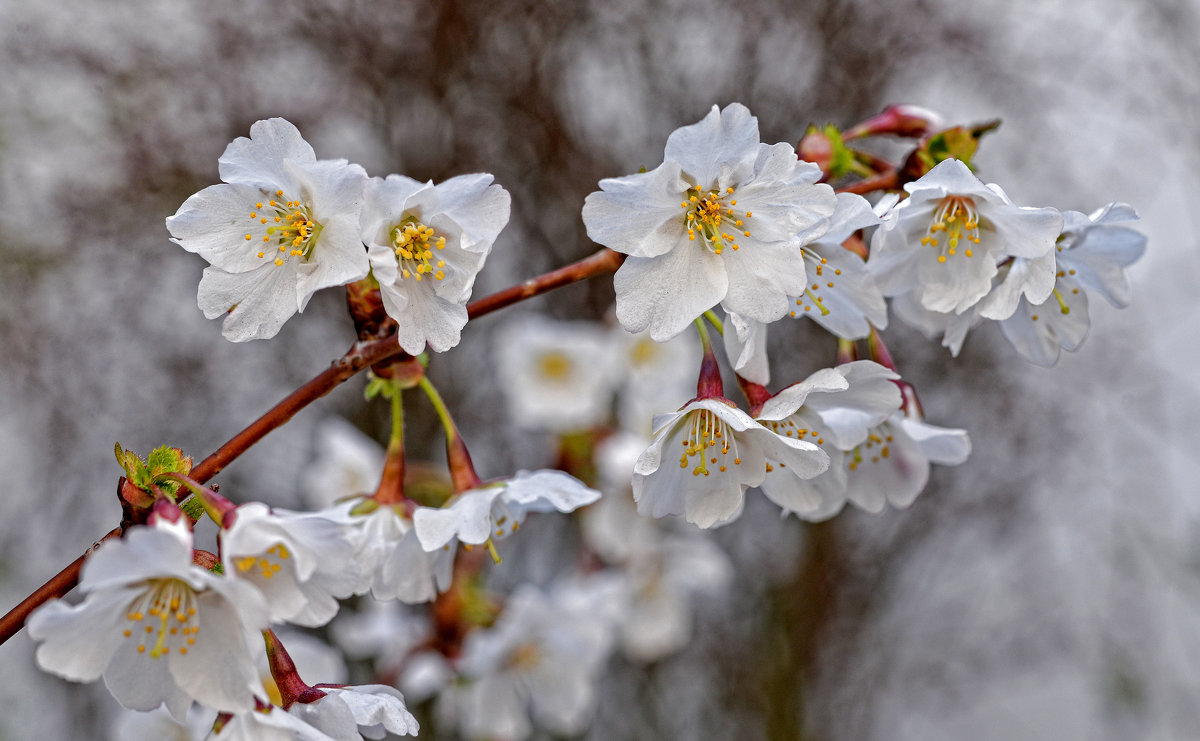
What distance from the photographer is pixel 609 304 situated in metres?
3.03

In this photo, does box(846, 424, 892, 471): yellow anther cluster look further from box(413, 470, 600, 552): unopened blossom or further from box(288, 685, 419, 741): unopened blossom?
box(288, 685, 419, 741): unopened blossom

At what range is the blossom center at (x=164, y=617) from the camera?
0.73m

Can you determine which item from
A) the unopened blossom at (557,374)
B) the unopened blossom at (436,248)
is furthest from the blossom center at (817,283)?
the unopened blossom at (557,374)

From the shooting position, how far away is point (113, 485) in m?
2.51

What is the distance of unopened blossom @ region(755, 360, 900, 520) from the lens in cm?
90

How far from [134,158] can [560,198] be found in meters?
1.25

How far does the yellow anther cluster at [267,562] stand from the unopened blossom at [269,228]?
0.21m

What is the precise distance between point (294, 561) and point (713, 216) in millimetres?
493

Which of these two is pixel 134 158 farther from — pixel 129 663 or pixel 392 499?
pixel 129 663

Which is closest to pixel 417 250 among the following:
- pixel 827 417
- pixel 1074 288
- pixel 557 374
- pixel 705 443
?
pixel 705 443

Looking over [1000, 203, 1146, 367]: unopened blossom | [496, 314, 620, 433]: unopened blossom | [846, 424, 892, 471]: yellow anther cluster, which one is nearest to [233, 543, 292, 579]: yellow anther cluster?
[846, 424, 892, 471]: yellow anther cluster

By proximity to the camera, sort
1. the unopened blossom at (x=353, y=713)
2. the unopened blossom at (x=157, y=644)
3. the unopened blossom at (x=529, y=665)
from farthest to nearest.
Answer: the unopened blossom at (x=529, y=665)
the unopened blossom at (x=353, y=713)
the unopened blossom at (x=157, y=644)

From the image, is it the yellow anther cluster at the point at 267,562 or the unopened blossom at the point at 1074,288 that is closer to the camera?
the yellow anther cluster at the point at 267,562

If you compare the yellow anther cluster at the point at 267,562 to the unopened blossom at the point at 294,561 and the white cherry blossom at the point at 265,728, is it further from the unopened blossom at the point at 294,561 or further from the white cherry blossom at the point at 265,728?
the white cherry blossom at the point at 265,728
